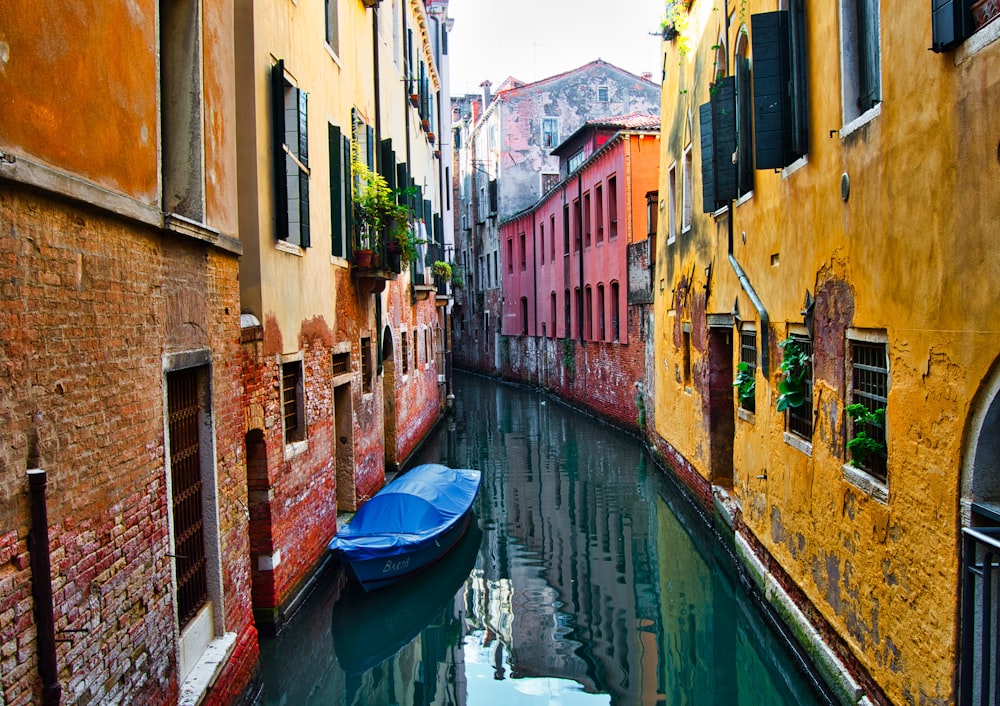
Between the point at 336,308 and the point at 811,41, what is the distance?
5.77 metres

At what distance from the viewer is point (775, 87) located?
696cm

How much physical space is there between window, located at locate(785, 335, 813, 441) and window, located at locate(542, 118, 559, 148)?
28580 mm

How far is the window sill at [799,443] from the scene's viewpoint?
6961 mm

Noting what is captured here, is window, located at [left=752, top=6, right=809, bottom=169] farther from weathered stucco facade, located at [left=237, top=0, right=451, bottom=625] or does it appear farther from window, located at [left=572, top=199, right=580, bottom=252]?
window, located at [left=572, top=199, right=580, bottom=252]

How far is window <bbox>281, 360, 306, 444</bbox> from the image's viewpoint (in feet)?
27.0

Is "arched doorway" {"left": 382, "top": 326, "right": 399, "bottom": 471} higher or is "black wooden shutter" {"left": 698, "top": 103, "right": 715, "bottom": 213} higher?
"black wooden shutter" {"left": 698, "top": 103, "right": 715, "bottom": 213}

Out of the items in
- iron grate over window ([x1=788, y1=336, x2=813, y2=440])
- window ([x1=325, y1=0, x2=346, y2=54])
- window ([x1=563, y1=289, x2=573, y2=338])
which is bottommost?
iron grate over window ([x1=788, y1=336, x2=813, y2=440])

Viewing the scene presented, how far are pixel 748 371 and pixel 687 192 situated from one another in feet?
14.8

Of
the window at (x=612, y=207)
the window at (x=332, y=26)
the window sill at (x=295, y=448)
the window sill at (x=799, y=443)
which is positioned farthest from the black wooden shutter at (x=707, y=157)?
the window at (x=612, y=207)

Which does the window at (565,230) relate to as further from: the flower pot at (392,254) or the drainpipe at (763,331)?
the drainpipe at (763,331)

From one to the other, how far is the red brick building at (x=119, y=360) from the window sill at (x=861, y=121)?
4.03m

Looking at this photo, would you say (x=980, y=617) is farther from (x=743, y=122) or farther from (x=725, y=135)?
(x=725, y=135)

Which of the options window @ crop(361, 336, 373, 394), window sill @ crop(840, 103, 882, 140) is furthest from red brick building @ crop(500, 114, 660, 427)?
window sill @ crop(840, 103, 882, 140)

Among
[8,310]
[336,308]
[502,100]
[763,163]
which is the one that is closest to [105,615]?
[8,310]
